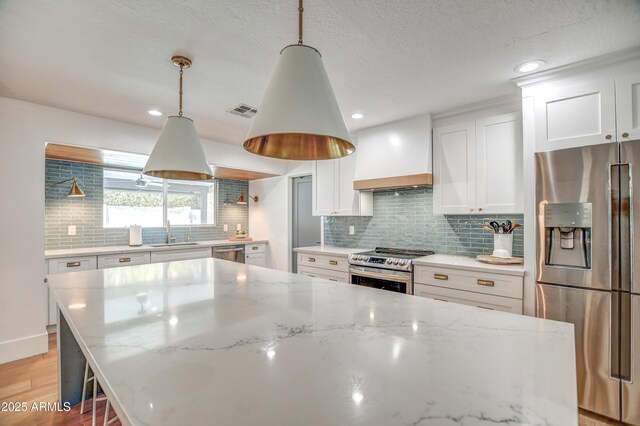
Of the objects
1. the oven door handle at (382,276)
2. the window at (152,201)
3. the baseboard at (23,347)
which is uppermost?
the window at (152,201)

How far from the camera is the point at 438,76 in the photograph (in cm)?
219

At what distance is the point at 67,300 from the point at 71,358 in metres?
0.93

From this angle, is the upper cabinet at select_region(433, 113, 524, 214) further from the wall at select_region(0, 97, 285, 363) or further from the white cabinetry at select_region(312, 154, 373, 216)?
the wall at select_region(0, 97, 285, 363)

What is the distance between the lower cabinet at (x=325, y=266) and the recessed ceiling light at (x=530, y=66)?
2.27 m

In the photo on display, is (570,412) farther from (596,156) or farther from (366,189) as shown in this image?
(366,189)

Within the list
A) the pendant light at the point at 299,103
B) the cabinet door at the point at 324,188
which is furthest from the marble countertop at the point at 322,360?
the cabinet door at the point at 324,188

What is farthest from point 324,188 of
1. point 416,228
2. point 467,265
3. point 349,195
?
point 467,265

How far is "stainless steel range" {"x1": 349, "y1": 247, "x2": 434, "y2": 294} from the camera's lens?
→ 2766mm

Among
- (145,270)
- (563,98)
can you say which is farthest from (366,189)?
(145,270)

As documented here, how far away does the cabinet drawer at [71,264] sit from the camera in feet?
9.92

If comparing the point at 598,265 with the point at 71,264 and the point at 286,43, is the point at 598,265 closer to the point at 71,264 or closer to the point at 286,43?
the point at 286,43

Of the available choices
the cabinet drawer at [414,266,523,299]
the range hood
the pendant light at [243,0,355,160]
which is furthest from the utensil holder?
the pendant light at [243,0,355,160]

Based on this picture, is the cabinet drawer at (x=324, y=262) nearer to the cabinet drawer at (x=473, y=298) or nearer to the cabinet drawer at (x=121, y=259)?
the cabinet drawer at (x=473, y=298)

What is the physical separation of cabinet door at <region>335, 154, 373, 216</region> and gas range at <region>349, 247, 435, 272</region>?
0.53m
